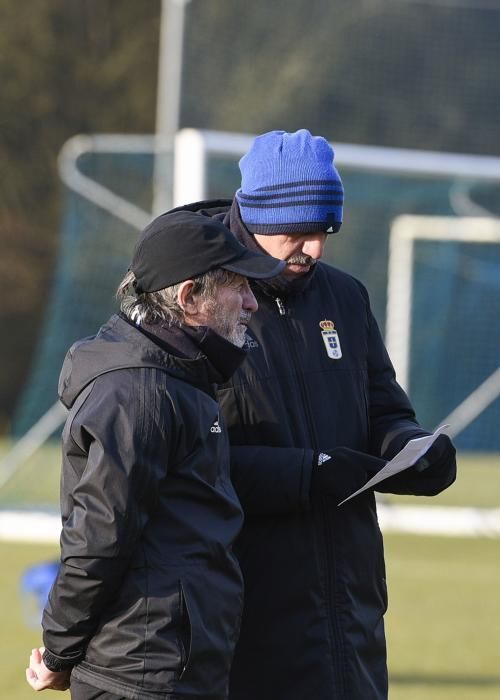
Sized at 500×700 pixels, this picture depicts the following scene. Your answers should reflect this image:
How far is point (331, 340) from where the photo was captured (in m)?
2.80

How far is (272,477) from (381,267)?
7892 mm

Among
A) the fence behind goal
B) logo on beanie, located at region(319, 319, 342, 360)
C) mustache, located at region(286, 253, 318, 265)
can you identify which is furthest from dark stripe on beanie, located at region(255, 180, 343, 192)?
the fence behind goal

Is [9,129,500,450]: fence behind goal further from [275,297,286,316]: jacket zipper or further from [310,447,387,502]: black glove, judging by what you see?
[310,447,387,502]: black glove

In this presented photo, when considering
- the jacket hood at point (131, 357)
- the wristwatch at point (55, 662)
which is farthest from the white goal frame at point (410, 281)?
the wristwatch at point (55, 662)

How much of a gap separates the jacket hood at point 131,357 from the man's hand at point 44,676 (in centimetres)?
49

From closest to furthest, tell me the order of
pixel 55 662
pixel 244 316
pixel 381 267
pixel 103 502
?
pixel 103 502
pixel 55 662
pixel 244 316
pixel 381 267

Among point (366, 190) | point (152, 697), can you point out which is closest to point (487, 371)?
point (366, 190)

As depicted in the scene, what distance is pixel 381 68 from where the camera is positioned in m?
10.9

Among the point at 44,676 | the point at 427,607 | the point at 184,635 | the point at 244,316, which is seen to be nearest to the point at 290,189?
the point at 244,316

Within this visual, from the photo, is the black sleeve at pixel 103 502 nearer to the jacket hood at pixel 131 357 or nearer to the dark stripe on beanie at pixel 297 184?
the jacket hood at pixel 131 357

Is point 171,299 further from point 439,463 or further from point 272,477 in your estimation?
point 439,463

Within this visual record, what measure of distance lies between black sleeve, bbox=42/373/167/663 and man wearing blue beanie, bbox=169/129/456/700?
45 centimetres

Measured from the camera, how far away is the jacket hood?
7.58 feet

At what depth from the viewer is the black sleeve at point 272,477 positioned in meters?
2.62
